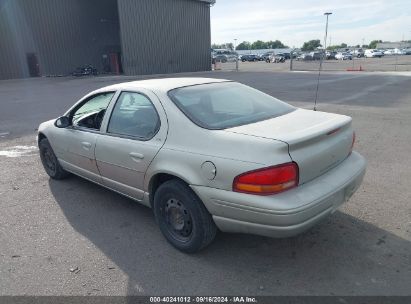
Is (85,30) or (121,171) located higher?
(85,30)

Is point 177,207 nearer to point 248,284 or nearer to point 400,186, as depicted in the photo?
point 248,284

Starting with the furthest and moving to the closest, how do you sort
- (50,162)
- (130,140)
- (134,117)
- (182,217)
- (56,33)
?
(56,33)
(50,162)
(134,117)
(130,140)
(182,217)

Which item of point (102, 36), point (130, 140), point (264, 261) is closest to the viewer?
point (264, 261)

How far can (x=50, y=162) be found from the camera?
207 inches

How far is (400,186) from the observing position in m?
4.55

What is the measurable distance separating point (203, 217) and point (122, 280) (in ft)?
2.81

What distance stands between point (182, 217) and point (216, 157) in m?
0.77

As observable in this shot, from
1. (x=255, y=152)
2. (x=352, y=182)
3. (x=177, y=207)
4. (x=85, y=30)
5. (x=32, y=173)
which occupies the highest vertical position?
(x=85, y=30)

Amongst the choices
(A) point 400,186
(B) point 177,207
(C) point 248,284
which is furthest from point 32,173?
(A) point 400,186

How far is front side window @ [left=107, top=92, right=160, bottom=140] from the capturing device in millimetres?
3436

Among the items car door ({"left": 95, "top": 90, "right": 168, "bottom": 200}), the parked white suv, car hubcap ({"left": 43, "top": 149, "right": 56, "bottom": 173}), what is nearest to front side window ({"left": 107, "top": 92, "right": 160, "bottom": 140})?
car door ({"left": 95, "top": 90, "right": 168, "bottom": 200})

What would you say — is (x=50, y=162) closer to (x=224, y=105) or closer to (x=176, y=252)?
(x=176, y=252)

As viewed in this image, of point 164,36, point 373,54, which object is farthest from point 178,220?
point 373,54

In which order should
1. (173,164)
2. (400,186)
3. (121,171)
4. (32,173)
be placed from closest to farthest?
(173,164) < (121,171) < (400,186) < (32,173)
